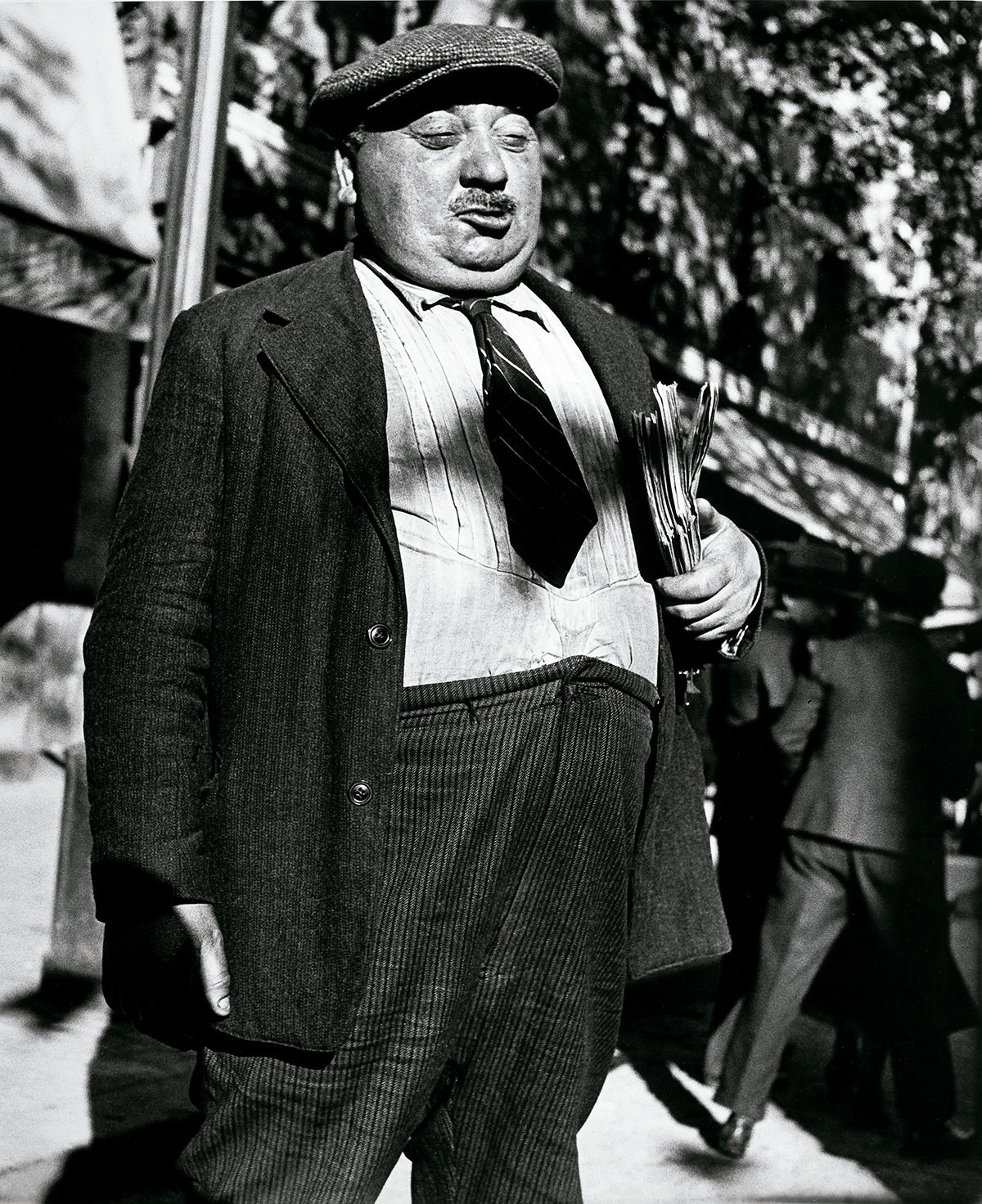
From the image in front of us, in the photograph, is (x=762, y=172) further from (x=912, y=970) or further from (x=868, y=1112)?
(x=868, y=1112)

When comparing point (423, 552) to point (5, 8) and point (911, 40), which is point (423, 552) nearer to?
point (5, 8)

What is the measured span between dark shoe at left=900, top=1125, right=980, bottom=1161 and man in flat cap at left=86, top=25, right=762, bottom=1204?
298 centimetres

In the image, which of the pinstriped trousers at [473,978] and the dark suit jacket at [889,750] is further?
the dark suit jacket at [889,750]

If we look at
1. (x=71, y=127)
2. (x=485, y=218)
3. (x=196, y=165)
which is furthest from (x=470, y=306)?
(x=71, y=127)

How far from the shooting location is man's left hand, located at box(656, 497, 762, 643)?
2.00m

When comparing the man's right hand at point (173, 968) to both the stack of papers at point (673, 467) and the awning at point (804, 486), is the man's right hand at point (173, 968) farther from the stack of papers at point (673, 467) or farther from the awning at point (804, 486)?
the awning at point (804, 486)

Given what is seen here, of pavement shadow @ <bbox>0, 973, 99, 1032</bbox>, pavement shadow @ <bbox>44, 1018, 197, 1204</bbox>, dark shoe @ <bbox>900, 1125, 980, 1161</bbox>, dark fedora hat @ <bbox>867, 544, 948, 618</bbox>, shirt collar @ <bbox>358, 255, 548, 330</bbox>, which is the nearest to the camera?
shirt collar @ <bbox>358, 255, 548, 330</bbox>

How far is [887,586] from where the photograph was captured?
4875 millimetres

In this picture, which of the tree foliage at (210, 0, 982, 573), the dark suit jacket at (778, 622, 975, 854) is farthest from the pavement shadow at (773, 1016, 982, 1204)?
the tree foliage at (210, 0, 982, 573)

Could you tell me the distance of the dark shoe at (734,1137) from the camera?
4.48 meters

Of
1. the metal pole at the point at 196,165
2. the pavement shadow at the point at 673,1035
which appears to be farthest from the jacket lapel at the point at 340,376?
the pavement shadow at the point at 673,1035

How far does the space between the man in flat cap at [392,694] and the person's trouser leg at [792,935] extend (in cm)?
276

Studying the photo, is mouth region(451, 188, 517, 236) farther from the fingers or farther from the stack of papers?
the fingers

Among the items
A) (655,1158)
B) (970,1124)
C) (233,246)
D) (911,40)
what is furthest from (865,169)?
(655,1158)
